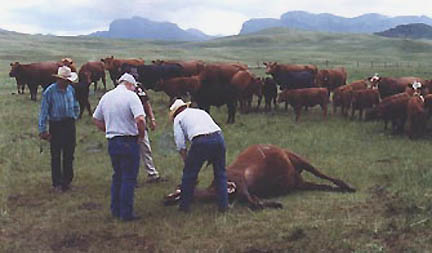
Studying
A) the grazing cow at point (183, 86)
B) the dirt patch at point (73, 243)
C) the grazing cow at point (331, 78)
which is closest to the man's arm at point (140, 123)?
the dirt patch at point (73, 243)

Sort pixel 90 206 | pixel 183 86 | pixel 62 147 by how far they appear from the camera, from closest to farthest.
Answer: pixel 90 206 < pixel 62 147 < pixel 183 86

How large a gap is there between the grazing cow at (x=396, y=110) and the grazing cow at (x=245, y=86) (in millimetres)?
5012

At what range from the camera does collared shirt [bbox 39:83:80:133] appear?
32.6 feet

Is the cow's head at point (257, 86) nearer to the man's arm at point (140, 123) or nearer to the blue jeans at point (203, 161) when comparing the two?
the blue jeans at point (203, 161)

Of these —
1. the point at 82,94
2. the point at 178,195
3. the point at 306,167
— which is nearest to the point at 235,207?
the point at 178,195

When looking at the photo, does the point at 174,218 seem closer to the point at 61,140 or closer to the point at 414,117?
the point at 61,140

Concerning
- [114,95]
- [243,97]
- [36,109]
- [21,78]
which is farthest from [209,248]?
[21,78]

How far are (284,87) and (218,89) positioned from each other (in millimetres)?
4126

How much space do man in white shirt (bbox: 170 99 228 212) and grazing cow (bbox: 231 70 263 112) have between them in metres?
10.8

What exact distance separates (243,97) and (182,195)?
465 inches

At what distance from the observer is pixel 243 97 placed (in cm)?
2002

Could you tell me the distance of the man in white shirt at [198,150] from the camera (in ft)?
27.1

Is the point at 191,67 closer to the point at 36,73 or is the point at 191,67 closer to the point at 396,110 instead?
the point at 36,73

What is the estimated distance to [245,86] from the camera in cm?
1972
